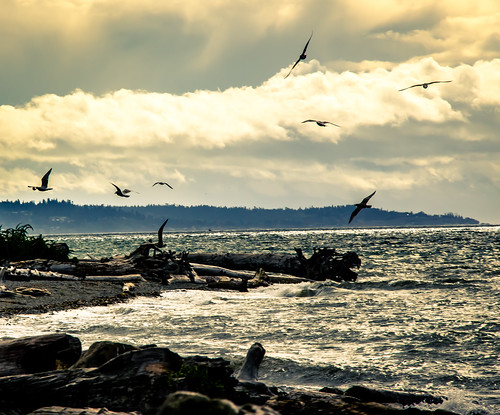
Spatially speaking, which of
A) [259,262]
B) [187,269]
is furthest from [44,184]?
[259,262]

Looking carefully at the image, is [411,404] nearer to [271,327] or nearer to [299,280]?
[271,327]

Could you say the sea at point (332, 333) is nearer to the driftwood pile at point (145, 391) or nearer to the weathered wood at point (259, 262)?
the driftwood pile at point (145, 391)

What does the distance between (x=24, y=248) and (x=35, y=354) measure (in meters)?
20.2

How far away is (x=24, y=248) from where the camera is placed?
26.1 meters

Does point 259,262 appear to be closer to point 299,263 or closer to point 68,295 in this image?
point 299,263

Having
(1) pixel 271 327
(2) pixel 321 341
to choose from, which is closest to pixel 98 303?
(1) pixel 271 327

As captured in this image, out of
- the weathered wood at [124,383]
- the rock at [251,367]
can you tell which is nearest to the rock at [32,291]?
the weathered wood at [124,383]

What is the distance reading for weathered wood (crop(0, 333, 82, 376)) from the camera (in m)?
7.39

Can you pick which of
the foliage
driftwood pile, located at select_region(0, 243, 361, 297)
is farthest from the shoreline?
the foliage

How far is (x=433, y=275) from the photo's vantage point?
3300 cm

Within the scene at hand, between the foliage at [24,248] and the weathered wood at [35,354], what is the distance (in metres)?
19.0

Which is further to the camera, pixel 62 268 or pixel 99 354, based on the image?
pixel 62 268

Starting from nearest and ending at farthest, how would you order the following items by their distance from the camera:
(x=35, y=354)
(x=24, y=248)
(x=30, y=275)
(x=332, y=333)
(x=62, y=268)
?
(x=35, y=354) → (x=332, y=333) → (x=30, y=275) → (x=62, y=268) → (x=24, y=248)

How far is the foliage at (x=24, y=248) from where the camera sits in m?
25.7
